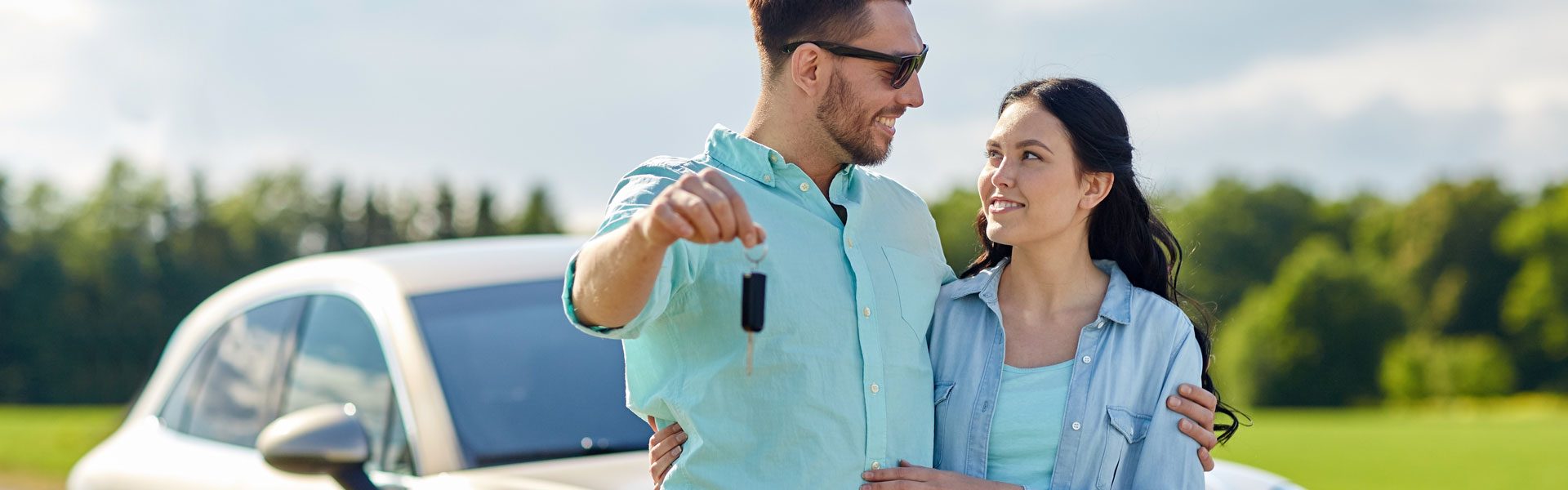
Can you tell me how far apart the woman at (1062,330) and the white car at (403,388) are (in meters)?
0.74

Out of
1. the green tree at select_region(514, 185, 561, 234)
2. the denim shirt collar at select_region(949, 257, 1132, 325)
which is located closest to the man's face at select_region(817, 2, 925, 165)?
the denim shirt collar at select_region(949, 257, 1132, 325)

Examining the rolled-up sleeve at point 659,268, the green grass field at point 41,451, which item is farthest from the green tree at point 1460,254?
the rolled-up sleeve at point 659,268

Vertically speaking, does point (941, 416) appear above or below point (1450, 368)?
above

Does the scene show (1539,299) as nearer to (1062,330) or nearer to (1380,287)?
(1380,287)

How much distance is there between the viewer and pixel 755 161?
2768 millimetres

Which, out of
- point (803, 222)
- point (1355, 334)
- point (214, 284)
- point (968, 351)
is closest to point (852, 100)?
point (803, 222)

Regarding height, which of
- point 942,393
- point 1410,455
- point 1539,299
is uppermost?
point 942,393

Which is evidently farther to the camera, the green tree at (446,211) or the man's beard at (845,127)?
the green tree at (446,211)

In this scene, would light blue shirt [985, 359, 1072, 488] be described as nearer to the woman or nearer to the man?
the woman

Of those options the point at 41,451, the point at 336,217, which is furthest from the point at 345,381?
the point at 336,217

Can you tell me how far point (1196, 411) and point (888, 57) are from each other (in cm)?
87

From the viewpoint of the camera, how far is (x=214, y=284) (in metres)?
74.4

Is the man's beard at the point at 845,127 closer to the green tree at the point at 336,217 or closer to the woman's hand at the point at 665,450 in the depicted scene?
the woman's hand at the point at 665,450

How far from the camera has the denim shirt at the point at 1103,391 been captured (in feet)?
9.06
